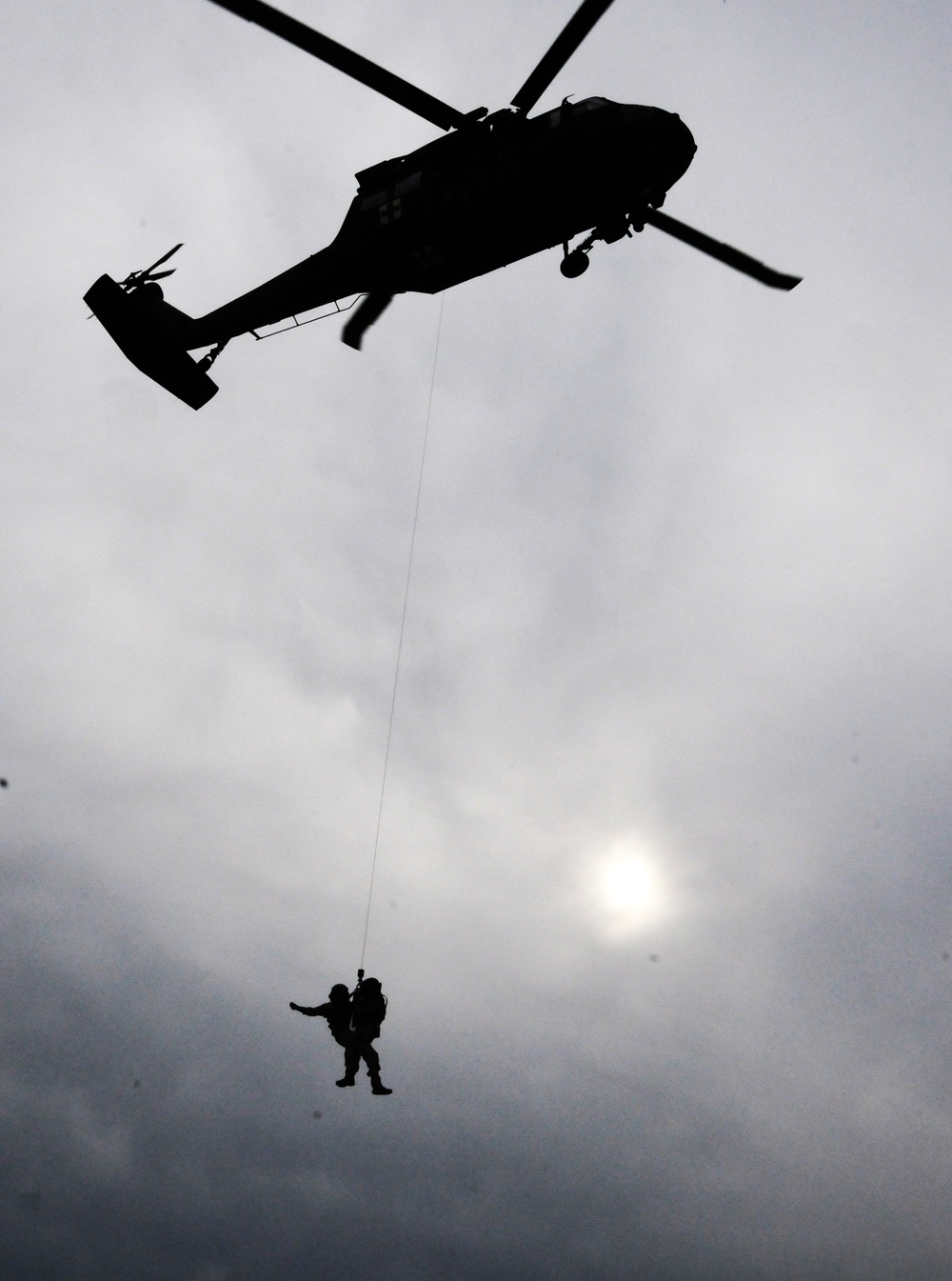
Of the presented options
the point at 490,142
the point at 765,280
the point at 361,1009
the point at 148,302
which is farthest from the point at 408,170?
the point at 361,1009

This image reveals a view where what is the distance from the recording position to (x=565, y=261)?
1631 cm

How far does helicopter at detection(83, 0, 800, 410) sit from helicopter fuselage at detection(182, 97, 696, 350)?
17mm

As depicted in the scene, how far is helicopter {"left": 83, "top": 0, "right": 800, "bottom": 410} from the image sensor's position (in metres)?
15.4

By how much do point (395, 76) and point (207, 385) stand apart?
8306 millimetres

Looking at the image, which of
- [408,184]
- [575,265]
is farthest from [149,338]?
[575,265]

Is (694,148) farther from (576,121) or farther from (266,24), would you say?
(266,24)

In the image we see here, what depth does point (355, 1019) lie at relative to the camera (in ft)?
54.0

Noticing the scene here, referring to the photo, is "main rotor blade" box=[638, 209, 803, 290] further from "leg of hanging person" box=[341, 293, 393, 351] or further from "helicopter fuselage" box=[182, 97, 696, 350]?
"leg of hanging person" box=[341, 293, 393, 351]

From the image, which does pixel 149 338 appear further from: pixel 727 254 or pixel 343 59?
pixel 727 254

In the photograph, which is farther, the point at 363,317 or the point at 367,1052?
the point at 363,317

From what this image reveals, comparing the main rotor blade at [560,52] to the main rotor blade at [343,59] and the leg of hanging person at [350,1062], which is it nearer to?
the main rotor blade at [343,59]

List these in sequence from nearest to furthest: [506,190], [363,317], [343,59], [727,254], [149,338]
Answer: [343,59] < [506,190] < [727,254] < [363,317] < [149,338]

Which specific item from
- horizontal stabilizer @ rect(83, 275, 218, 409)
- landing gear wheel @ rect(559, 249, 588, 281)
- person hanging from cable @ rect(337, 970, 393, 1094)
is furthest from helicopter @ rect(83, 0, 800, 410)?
person hanging from cable @ rect(337, 970, 393, 1094)

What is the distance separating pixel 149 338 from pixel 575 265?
33.3 ft
